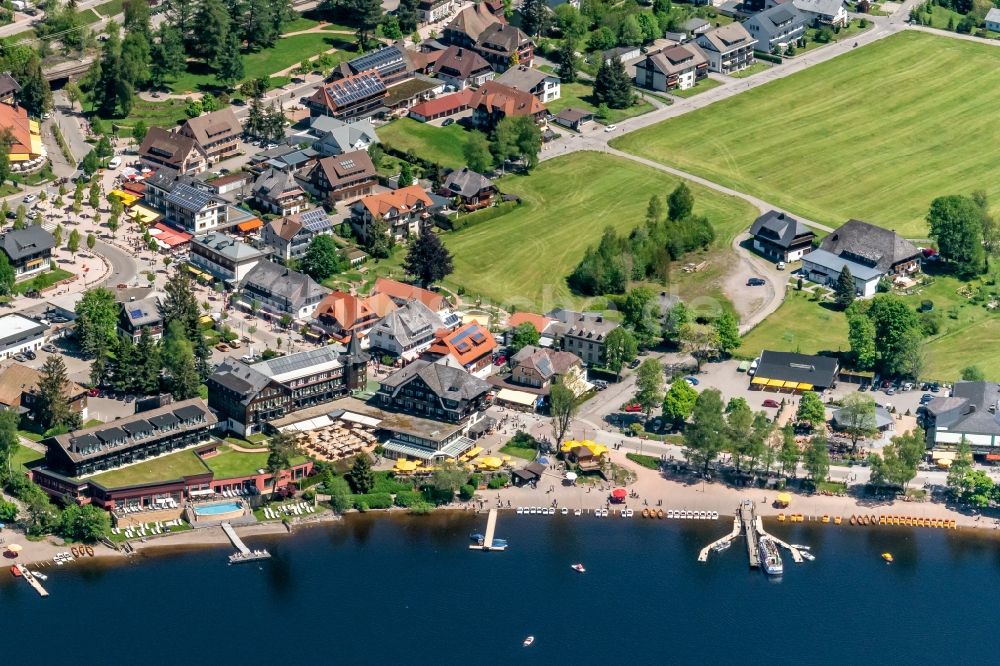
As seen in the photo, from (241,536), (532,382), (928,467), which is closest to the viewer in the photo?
(241,536)

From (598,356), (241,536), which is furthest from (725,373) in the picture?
(241,536)

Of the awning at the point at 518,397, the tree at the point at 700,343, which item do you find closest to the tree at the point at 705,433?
the tree at the point at 700,343

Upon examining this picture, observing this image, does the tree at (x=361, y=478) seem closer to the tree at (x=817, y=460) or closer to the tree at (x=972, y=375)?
the tree at (x=817, y=460)

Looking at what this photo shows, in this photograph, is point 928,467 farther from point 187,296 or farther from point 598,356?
point 187,296

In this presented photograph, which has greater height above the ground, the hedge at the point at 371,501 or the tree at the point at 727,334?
the tree at the point at 727,334

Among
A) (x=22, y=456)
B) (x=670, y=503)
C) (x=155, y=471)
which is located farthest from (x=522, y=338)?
(x=22, y=456)

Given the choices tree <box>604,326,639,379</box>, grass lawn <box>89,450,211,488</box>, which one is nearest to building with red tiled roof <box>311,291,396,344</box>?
tree <box>604,326,639,379</box>
